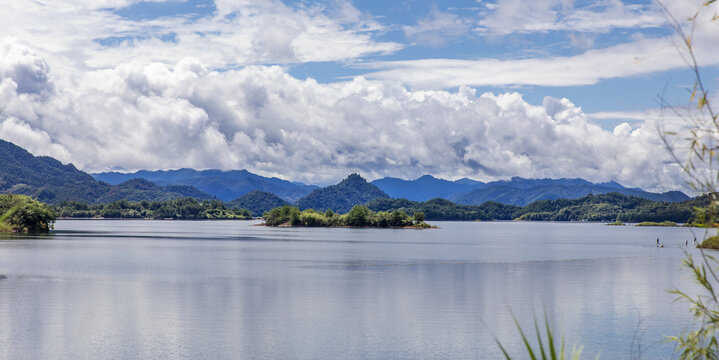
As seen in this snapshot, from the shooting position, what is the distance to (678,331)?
35.2 m

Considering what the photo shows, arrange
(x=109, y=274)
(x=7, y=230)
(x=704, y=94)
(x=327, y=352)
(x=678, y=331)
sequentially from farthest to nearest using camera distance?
(x=7, y=230) < (x=109, y=274) < (x=678, y=331) < (x=327, y=352) < (x=704, y=94)

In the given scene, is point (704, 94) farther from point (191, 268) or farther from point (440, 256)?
point (440, 256)

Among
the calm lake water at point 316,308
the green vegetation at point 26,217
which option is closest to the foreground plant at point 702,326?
the calm lake water at point 316,308

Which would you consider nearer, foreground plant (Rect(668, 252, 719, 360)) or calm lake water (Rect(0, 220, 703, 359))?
foreground plant (Rect(668, 252, 719, 360))

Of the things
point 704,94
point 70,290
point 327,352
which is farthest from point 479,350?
point 70,290

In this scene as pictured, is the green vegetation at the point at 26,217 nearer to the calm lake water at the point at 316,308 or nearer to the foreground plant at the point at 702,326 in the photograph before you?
the calm lake water at the point at 316,308

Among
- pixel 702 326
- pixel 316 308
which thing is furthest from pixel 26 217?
pixel 702 326

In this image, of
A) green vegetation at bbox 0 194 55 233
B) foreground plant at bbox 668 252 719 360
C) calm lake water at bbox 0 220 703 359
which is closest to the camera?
foreground plant at bbox 668 252 719 360

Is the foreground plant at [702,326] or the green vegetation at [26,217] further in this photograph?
the green vegetation at [26,217]

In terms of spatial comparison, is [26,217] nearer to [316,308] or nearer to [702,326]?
[316,308]

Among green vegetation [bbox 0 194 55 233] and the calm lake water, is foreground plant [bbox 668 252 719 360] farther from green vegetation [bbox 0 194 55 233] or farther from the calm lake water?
green vegetation [bbox 0 194 55 233]

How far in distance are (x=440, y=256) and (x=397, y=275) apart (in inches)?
1163

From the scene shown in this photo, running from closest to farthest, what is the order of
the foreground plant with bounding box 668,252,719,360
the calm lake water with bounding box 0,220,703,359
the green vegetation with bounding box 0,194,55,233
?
the foreground plant with bounding box 668,252,719,360, the calm lake water with bounding box 0,220,703,359, the green vegetation with bounding box 0,194,55,233

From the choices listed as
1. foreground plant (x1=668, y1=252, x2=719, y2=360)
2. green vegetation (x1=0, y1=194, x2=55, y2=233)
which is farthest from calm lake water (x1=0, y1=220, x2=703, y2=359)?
green vegetation (x1=0, y1=194, x2=55, y2=233)
